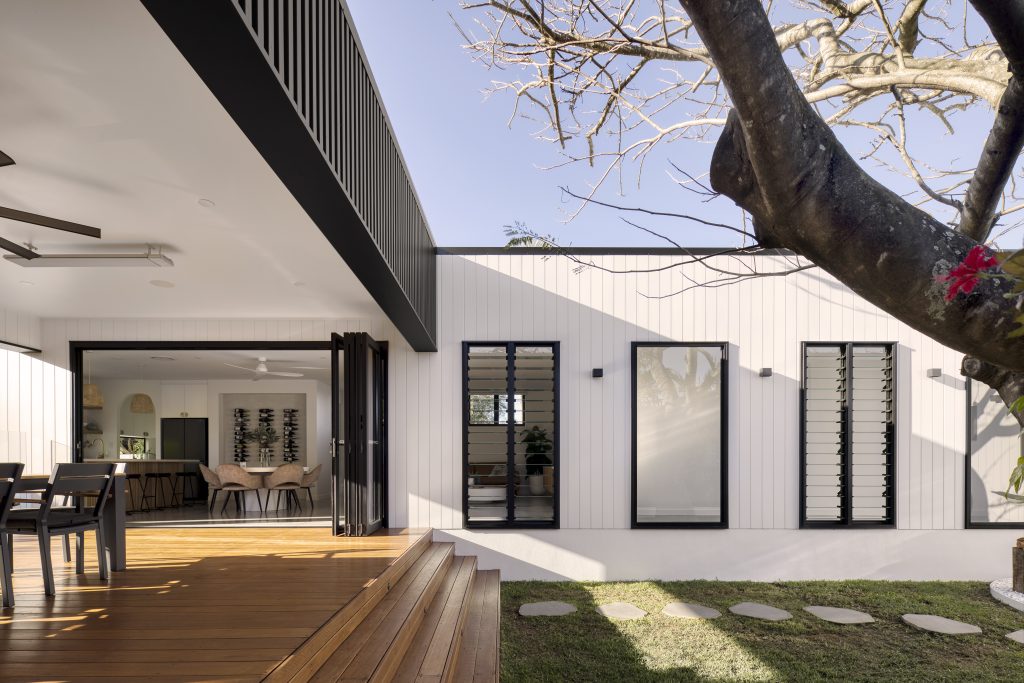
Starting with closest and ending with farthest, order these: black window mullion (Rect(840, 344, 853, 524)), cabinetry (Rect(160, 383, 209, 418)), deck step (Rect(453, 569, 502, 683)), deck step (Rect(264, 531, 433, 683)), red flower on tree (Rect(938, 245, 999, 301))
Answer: red flower on tree (Rect(938, 245, 999, 301)) < deck step (Rect(264, 531, 433, 683)) < deck step (Rect(453, 569, 502, 683)) < black window mullion (Rect(840, 344, 853, 524)) < cabinetry (Rect(160, 383, 209, 418))

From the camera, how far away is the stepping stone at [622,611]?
240 inches

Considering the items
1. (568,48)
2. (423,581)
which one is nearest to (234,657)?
(423,581)

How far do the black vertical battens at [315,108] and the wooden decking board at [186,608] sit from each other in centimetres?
207

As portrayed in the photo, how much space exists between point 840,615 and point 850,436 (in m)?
2.22

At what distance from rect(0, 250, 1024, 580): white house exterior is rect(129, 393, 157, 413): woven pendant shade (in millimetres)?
6815

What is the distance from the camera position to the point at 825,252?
4.96 ft

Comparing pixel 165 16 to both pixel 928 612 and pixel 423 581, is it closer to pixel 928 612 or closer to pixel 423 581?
pixel 423 581

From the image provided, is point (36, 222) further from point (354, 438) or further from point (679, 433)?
point (679, 433)

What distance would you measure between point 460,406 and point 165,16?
6203 mm

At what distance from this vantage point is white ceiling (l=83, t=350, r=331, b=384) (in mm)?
10664

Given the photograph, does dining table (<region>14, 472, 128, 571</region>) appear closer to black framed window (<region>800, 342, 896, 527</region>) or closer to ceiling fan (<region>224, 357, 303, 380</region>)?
ceiling fan (<region>224, 357, 303, 380</region>)

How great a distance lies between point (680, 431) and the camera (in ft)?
25.8

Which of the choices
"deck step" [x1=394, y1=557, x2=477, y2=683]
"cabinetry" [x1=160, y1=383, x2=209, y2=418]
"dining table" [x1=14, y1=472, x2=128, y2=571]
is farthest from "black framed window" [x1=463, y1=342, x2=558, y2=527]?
"cabinetry" [x1=160, y1=383, x2=209, y2=418]

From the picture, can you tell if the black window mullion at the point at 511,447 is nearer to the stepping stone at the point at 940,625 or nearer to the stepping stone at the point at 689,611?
the stepping stone at the point at 689,611
